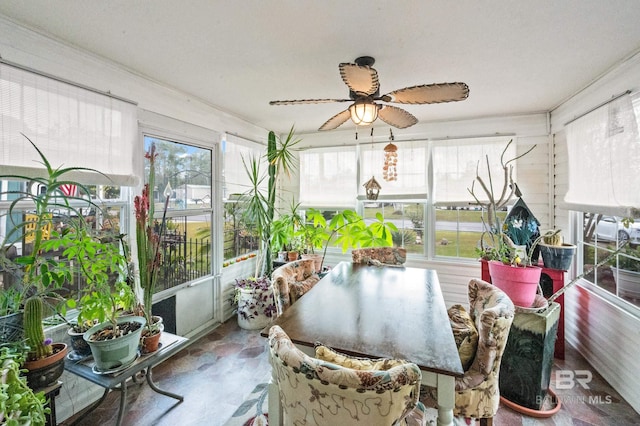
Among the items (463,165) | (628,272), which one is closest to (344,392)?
(628,272)

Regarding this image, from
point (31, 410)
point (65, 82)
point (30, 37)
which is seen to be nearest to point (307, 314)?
point (31, 410)

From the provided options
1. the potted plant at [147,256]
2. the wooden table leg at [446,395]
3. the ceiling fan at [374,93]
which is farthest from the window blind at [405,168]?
the wooden table leg at [446,395]

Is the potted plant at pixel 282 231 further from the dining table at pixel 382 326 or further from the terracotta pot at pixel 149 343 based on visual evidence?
the terracotta pot at pixel 149 343

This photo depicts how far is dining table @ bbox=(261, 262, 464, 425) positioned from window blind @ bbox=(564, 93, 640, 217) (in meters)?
1.56

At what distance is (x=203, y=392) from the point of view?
219 centimetres

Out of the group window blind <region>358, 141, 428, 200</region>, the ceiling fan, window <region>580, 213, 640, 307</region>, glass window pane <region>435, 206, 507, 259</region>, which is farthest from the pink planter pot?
window blind <region>358, 141, 428, 200</region>

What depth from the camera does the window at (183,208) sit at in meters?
2.70

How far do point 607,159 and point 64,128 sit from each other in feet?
13.6

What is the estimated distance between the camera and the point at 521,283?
6.82 ft

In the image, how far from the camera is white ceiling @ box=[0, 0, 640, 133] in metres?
1.50

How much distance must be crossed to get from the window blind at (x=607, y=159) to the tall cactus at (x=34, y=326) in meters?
3.84

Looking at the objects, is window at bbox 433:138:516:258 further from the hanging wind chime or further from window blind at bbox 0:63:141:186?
window blind at bbox 0:63:141:186

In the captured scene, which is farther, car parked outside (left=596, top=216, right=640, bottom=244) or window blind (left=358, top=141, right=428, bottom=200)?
window blind (left=358, top=141, right=428, bottom=200)

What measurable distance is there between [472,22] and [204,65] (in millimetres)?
1869
